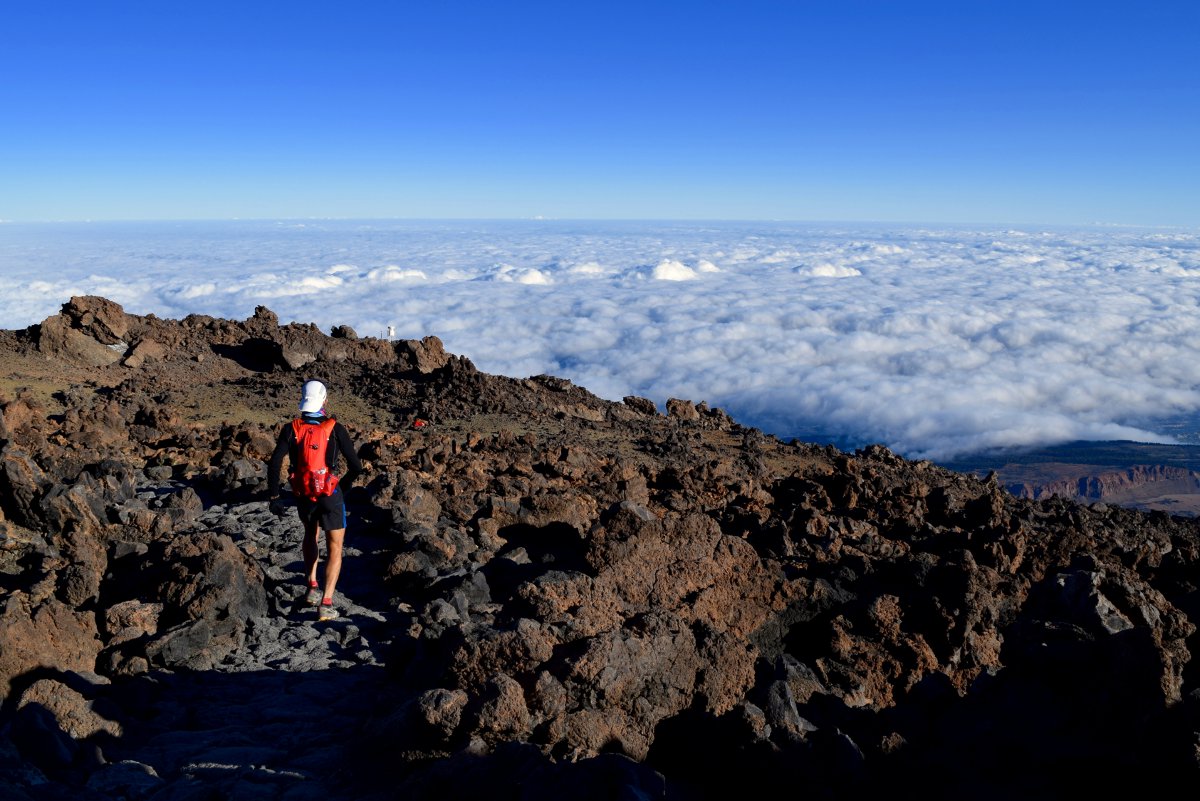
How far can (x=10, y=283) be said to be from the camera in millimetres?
109375

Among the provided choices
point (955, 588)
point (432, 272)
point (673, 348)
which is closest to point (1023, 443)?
point (673, 348)

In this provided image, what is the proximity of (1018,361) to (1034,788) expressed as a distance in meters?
131

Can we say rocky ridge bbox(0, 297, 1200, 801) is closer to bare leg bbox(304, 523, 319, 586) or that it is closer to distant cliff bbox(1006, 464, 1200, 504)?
bare leg bbox(304, 523, 319, 586)

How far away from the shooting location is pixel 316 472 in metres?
5.98

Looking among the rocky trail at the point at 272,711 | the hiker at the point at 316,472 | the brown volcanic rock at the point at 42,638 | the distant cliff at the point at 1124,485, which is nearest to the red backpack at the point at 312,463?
the hiker at the point at 316,472

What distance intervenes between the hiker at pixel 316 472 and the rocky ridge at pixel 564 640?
31cm

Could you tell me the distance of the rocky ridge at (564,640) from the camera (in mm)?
3535

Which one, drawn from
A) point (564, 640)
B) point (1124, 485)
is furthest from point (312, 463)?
point (1124, 485)

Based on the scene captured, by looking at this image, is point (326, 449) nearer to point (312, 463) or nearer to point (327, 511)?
point (312, 463)

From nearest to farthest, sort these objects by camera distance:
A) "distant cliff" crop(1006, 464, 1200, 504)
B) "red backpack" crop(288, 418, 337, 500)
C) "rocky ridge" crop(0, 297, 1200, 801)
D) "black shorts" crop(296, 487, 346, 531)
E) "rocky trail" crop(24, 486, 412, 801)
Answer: "rocky ridge" crop(0, 297, 1200, 801) < "rocky trail" crop(24, 486, 412, 801) < "red backpack" crop(288, 418, 337, 500) < "black shorts" crop(296, 487, 346, 531) < "distant cliff" crop(1006, 464, 1200, 504)

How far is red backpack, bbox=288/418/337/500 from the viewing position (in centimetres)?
594

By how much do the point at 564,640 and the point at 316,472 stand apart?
2.57 m

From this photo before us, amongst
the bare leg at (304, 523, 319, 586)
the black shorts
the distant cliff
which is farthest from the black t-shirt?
the distant cliff

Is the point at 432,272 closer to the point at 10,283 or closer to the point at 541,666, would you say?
the point at 10,283
